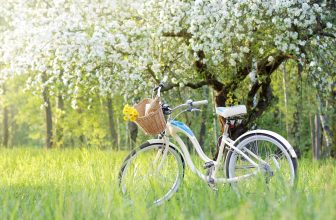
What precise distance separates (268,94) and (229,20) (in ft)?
9.50

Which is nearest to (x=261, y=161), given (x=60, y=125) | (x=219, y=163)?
(x=219, y=163)

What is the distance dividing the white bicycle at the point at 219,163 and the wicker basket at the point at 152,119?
0.18 meters

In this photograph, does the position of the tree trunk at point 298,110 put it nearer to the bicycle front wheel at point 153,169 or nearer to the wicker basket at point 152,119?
the bicycle front wheel at point 153,169

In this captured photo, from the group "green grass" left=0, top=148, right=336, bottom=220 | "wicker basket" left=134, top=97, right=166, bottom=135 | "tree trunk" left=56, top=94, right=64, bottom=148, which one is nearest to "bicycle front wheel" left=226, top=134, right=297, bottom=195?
"green grass" left=0, top=148, right=336, bottom=220

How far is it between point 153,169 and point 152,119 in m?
0.56

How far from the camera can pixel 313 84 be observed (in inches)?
474

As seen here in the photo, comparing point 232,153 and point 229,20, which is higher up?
point 229,20

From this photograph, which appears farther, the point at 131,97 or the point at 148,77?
the point at 131,97

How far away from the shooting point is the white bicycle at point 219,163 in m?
5.56

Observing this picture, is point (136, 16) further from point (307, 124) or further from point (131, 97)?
point (307, 124)

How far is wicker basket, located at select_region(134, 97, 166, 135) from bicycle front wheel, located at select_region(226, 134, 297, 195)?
2.66ft

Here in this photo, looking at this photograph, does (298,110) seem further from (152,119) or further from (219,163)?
(152,119)

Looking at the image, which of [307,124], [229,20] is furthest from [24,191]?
[307,124]

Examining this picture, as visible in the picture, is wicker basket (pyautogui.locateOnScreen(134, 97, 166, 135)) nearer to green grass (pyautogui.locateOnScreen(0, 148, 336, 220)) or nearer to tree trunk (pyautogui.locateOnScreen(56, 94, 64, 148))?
green grass (pyautogui.locateOnScreen(0, 148, 336, 220))
